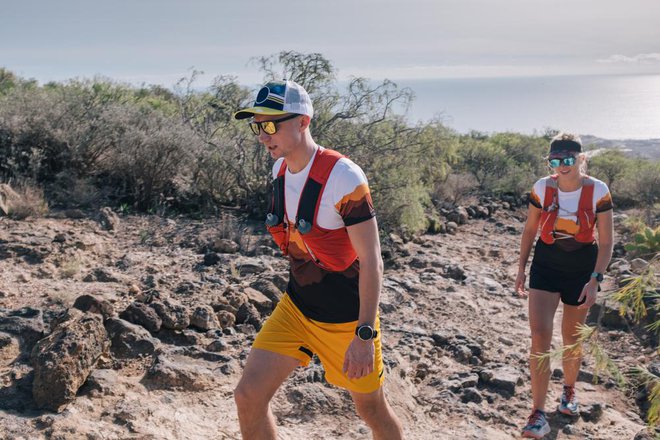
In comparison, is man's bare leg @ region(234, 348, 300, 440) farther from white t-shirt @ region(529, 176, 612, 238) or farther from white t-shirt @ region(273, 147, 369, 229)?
white t-shirt @ region(529, 176, 612, 238)

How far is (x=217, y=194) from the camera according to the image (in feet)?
35.5

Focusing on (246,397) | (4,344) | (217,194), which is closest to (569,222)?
(246,397)

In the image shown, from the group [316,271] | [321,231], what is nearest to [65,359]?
[316,271]

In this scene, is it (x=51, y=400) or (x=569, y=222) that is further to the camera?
(x=569, y=222)

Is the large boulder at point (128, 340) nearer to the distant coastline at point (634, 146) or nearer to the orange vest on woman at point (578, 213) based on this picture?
the orange vest on woman at point (578, 213)

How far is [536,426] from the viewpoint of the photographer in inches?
186

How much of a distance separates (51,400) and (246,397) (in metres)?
1.58

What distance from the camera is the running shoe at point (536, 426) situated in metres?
4.71

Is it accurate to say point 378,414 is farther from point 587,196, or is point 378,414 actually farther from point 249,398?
point 587,196

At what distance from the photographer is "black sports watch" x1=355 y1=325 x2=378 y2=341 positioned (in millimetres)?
3006

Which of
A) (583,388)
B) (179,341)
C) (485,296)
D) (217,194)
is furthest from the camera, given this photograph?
(217,194)

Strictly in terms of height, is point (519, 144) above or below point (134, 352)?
above

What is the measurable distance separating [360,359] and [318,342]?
347 mm

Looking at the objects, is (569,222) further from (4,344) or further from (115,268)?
(115,268)
